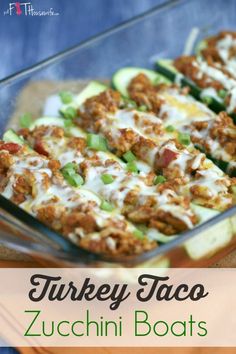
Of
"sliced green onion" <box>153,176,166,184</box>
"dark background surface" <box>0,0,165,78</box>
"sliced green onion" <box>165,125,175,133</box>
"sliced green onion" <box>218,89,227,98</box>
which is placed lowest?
"dark background surface" <box>0,0,165,78</box>

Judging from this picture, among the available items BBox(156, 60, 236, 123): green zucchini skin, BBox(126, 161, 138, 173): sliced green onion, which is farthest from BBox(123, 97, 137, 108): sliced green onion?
BBox(126, 161, 138, 173): sliced green onion

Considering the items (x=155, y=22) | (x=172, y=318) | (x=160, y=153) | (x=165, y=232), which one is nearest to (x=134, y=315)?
(x=172, y=318)

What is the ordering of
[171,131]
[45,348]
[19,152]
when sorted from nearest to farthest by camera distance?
[45,348]
[19,152]
[171,131]

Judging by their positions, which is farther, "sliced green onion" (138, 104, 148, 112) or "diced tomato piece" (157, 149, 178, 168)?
"sliced green onion" (138, 104, 148, 112)

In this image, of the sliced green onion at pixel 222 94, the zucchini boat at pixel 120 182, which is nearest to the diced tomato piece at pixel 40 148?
the zucchini boat at pixel 120 182

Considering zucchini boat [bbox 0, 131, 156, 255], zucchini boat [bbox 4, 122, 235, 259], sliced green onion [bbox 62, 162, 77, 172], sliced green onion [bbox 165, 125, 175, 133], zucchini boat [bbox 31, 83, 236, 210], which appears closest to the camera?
zucchini boat [bbox 0, 131, 156, 255]

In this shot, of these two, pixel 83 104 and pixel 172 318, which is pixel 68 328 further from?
pixel 83 104

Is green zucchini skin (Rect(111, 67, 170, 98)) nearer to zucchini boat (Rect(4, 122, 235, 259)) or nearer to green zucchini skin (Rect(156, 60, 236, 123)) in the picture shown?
green zucchini skin (Rect(156, 60, 236, 123))

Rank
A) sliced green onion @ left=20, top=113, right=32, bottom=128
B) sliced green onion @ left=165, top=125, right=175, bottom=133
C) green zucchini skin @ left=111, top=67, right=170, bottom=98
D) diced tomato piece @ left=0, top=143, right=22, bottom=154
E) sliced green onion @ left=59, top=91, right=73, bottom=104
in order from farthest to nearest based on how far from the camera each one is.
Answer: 1. green zucchini skin @ left=111, top=67, right=170, bottom=98
2. sliced green onion @ left=59, top=91, right=73, bottom=104
3. sliced green onion @ left=20, top=113, right=32, bottom=128
4. sliced green onion @ left=165, top=125, right=175, bottom=133
5. diced tomato piece @ left=0, top=143, right=22, bottom=154
